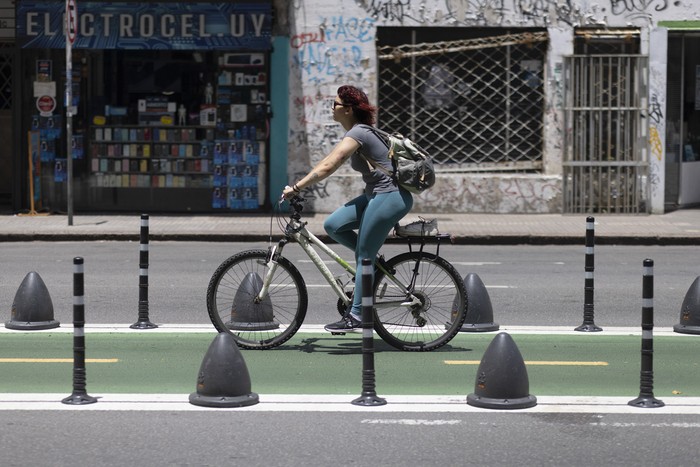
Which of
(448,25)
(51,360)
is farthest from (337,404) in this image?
(448,25)

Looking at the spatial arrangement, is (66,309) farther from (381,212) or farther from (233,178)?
(233,178)

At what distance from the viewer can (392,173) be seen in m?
8.84

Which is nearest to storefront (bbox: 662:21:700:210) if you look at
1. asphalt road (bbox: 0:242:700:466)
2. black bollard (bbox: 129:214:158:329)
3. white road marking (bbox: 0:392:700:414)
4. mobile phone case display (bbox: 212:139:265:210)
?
mobile phone case display (bbox: 212:139:265:210)

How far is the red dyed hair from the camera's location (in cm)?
892

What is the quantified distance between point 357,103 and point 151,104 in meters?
12.2

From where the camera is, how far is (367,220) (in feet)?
28.8

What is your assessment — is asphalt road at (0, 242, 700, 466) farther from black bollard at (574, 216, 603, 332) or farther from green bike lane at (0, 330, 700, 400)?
black bollard at (574, 216, 603, 332)

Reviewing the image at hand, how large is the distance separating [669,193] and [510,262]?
7289 mm

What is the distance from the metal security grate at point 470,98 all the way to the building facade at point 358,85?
0.02m

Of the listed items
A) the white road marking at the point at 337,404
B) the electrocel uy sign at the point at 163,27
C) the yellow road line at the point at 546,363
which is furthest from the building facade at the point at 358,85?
the white road marking at the point at 337,404

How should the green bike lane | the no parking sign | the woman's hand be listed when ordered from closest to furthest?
the green bike lane, the woman's hand, the no parking sign

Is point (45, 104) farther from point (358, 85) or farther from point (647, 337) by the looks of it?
point (647, 337)

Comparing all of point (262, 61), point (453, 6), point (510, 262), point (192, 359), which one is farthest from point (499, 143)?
point (192, 359)

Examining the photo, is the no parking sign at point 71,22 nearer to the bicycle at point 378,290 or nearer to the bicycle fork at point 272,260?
the bicycle at point 378,290
